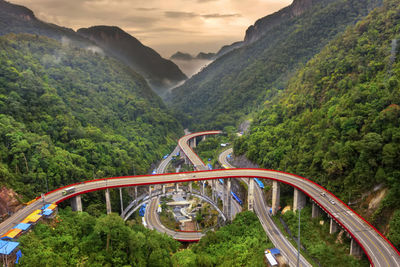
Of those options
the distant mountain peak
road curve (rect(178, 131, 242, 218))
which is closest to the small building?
road curve (rect(178, 131, 242, 218))

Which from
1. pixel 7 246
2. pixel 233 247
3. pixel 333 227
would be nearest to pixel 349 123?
pixel 333 227

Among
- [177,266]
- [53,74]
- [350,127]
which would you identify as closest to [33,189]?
[177,266]

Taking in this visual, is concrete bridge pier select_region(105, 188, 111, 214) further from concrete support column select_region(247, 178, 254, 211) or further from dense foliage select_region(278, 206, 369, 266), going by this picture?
dense foliage select_region(278, 206, 369, 266)

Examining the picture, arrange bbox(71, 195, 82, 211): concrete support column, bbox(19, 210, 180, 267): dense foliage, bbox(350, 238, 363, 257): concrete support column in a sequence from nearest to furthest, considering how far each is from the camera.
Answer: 1. bbox(19, 210, 180, 267): dense foliage
2. bbox(350, 238, 363, 257): concrete support column
3. bbox(71, 195, 82, 211): concrete support column

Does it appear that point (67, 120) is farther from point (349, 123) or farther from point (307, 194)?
point (349, 123)

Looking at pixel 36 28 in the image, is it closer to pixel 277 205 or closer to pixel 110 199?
pixel 110 199

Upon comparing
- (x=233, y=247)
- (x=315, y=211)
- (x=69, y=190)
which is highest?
(x=69, y=190)
